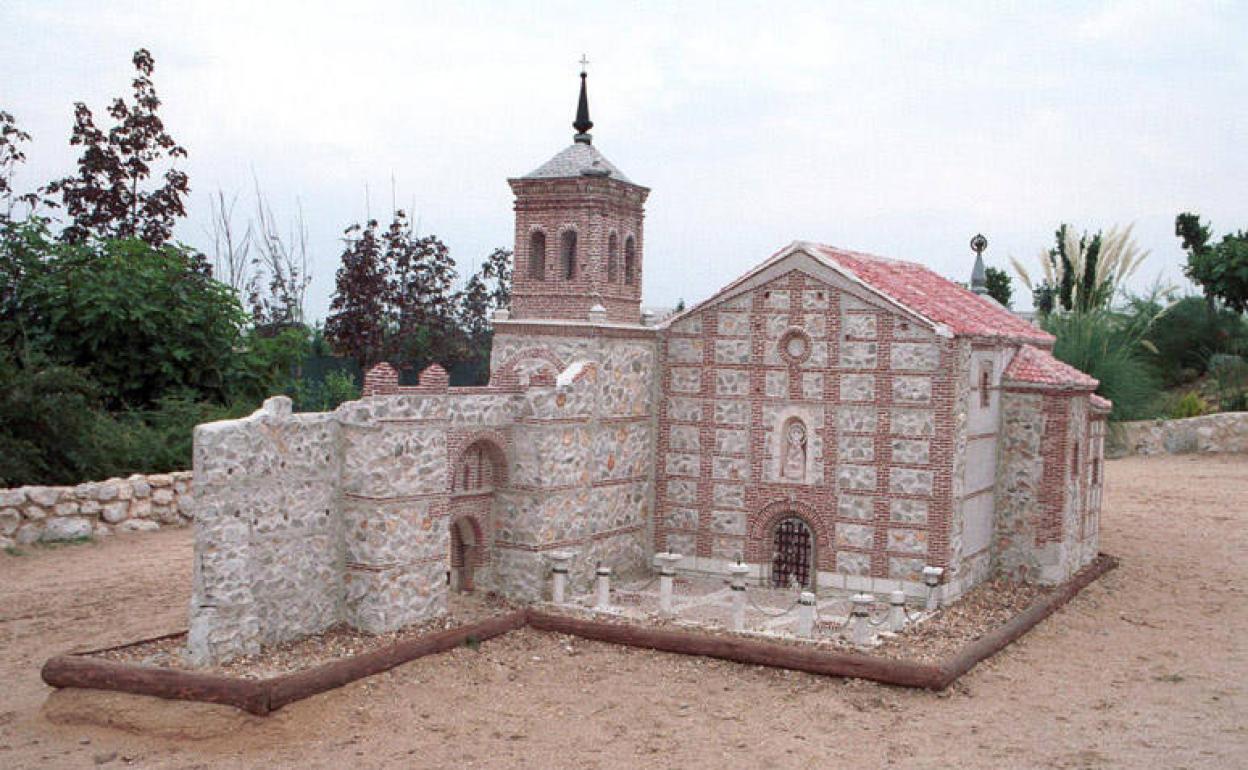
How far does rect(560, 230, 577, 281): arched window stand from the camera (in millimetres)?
20969

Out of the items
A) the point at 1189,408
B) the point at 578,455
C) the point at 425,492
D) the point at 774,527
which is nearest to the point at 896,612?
the point at 774,527

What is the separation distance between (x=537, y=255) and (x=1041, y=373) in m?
9.26

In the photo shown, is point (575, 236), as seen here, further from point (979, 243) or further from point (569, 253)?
point (979, 243)

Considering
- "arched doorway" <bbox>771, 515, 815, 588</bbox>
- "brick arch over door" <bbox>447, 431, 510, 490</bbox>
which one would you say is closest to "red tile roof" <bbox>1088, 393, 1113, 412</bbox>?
"arched doorway" <bbox>771, 515, 815, 588</bbox>

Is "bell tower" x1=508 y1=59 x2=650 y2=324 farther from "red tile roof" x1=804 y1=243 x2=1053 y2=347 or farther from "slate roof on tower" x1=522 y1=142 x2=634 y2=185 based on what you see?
"red tile roof" x1=804 y1=243 x2=1053 y2=347

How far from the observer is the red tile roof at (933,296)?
20188mm

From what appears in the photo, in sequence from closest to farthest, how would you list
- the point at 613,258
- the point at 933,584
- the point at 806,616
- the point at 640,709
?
the point at 640,709, the point at 806,616, the point at 933,584, the point at 613,258

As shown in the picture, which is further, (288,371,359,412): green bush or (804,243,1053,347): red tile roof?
(288,371,359,412): green bush

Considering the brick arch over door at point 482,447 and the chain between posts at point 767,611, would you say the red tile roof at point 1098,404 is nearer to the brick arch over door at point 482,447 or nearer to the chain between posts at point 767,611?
the chain between posts at point 767,611

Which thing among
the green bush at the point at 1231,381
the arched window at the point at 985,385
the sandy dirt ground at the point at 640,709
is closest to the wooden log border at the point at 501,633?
the sandy dirt ground at the point at 640,709

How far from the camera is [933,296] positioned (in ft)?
72.6

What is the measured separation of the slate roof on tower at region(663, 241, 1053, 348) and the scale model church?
0.07 m

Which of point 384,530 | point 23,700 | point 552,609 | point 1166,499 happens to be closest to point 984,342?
point 552,609

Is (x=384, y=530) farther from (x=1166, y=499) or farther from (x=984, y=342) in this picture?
(x=1166, y=499)
